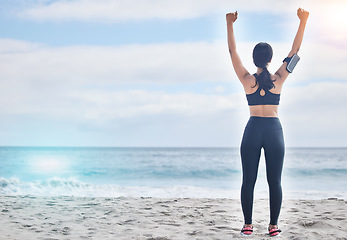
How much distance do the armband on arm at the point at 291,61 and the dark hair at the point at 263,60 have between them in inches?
7.4

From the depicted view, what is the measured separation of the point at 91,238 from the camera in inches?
158

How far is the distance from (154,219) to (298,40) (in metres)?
2.69

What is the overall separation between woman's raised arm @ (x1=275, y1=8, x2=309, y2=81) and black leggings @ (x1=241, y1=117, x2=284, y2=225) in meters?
0.44

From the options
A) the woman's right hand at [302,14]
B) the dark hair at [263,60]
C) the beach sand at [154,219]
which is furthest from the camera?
the beach sand at [154,219]

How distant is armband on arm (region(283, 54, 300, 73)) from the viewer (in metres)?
3.77

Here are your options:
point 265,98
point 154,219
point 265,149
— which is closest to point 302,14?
point 265,98

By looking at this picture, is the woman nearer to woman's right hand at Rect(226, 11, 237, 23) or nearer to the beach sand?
woman's right hand at Rect(226, 11, 237, 23)

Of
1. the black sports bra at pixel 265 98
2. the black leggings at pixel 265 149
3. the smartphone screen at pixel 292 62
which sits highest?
the smartphone screen at pixel 292 62

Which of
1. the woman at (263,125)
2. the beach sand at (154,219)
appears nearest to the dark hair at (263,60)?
the woman at (263,125)

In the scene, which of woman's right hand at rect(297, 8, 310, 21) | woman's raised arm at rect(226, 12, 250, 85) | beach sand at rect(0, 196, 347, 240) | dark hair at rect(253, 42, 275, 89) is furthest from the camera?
beach sand at rect(0, 196, 347, 240)

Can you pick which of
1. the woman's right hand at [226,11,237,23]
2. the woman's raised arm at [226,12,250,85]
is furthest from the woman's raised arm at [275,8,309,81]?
the woman's right hand at [226,11,237,23]

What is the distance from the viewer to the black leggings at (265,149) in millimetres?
3707

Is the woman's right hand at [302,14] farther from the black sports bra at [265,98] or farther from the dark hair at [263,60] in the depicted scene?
the black sports bra at [265,98]

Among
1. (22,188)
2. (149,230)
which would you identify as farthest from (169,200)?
(22,188)
